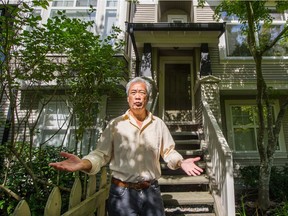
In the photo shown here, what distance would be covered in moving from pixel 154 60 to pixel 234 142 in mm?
3549

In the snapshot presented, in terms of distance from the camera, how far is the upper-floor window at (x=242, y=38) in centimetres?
679

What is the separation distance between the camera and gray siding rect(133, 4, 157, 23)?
7.28 metres

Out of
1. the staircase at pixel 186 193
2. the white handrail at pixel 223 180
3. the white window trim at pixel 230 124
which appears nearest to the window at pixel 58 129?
the staircase at pixel 186 193

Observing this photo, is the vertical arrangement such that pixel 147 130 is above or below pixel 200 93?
below

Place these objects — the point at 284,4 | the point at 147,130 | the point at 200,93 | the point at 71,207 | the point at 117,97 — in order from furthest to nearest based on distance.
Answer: the point at 117,97
the point at 200,93
the point at 284,4
the point at 147,130
the point at 71,207

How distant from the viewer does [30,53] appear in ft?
12.4

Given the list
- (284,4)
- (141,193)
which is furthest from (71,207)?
(284,4)

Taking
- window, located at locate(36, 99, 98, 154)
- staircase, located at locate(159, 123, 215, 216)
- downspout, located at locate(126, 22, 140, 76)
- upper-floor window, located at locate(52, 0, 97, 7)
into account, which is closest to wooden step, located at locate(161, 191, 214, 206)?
staircase, located at locate(159, 123, 215, 216)

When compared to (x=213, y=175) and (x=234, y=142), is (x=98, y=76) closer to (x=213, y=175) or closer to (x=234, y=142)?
(x=213, y=175)

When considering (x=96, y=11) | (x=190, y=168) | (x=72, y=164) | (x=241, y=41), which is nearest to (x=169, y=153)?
(x=190, y=168)

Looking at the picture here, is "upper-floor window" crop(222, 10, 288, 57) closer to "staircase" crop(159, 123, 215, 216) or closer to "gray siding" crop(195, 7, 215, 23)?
"gray siding" crop(195, 7, 215, 23)

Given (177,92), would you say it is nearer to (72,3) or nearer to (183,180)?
(183,180)

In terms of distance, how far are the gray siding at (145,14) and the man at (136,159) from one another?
6.05 meters

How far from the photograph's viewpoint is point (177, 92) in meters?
7.35
